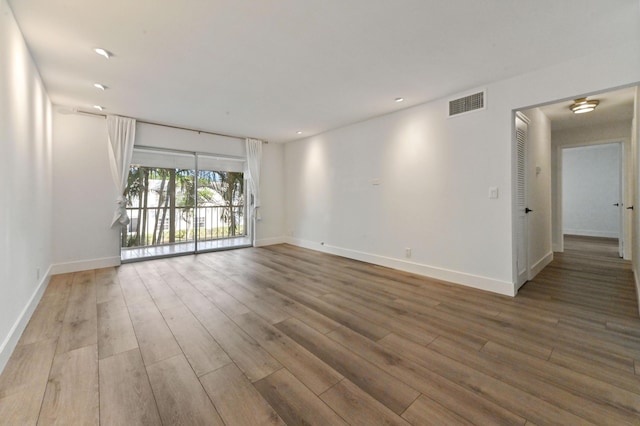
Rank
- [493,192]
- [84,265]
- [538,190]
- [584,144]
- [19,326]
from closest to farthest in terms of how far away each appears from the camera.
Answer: [19,326], [493,192], [538,190], [84,265], [584,144]

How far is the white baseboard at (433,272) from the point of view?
10.2 feet

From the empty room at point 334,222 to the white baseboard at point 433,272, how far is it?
3cm

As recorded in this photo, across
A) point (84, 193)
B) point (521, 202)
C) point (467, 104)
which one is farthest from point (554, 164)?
point (84, 193)

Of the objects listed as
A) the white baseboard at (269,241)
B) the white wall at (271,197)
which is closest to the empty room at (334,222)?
the white baseboard at (269,241)

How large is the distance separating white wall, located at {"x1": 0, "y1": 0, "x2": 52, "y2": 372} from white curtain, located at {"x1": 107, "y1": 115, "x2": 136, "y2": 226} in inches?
40.9

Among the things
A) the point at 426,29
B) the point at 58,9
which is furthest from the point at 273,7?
the point at 58,9

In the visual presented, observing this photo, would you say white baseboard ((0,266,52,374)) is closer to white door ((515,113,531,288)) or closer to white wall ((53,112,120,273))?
white wall ((53,112,120,273))

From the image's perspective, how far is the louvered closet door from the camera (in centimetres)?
323

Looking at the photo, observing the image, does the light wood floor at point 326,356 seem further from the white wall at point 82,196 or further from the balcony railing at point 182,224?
the balcony railing at point 182,224

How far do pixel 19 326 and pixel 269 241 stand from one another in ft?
14.8

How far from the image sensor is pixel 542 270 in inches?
162

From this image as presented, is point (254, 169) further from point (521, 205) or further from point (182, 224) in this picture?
point (521, 205)

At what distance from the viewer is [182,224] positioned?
20.6ft

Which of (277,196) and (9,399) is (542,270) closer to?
(277,196)
